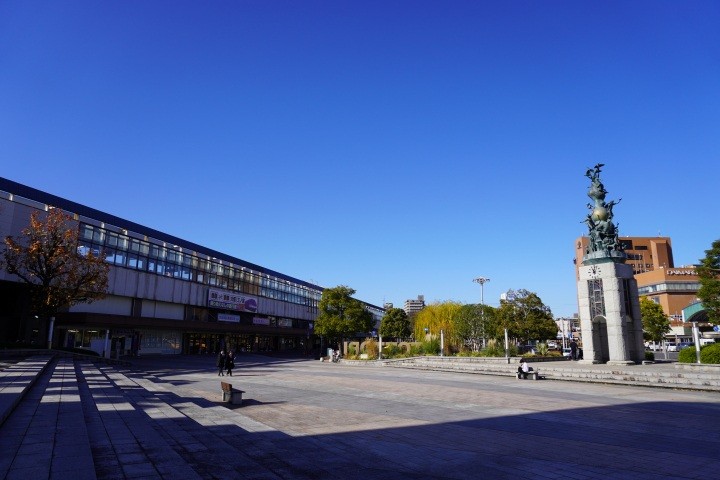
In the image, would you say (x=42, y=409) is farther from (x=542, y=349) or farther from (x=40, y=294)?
(x=542, y=349)

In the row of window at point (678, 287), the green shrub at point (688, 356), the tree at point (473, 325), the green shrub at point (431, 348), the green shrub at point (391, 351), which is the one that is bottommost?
the green shrub at point (391, 351)

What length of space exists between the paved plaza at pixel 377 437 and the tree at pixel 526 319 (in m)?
29.6

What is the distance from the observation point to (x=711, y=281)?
97.9 feet

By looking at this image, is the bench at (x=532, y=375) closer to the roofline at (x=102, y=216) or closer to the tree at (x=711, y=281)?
the tree at (x=711, y=281)

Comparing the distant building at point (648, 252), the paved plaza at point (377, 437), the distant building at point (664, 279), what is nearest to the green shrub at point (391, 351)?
the paved plaza at point (377, 437)

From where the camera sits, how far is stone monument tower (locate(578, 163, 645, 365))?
29047 mm

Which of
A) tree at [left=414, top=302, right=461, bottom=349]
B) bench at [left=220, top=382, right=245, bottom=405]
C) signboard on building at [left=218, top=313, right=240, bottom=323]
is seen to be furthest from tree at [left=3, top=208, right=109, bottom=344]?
tree at [left=414, top=302, right=461, bottom=349]

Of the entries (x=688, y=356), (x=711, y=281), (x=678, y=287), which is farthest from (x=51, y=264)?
(x=678, y=287)

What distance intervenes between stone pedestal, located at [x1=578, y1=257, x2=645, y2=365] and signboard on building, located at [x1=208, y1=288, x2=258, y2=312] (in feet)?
145

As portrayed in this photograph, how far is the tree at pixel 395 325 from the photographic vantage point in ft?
262

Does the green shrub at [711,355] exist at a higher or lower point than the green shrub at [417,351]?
higher

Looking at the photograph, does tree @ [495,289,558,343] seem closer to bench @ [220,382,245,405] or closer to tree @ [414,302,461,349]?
tree @ [414,302,461,349]

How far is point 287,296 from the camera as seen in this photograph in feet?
262

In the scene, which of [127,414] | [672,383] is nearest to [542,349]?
[672,383]
